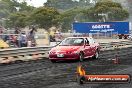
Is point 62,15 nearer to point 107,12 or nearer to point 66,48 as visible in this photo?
point 107,12

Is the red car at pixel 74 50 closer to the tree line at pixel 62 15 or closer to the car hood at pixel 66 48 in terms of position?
the car hood at pixel 66 48

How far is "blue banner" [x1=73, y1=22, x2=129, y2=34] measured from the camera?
4838 centimetres

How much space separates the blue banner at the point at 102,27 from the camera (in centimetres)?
4838

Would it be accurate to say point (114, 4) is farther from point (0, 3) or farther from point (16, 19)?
point (0, 3)

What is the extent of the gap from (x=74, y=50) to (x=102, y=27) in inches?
1119

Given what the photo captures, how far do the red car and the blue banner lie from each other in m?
25.8

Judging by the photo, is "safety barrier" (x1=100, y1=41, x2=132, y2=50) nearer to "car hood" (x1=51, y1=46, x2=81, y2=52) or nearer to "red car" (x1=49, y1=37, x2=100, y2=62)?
"red car" (x1=49, y1=37, x2=100, y2=62)

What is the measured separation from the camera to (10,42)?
25609 mm

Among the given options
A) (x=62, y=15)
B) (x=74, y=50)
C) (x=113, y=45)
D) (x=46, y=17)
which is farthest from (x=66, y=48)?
(x=62, y=15)

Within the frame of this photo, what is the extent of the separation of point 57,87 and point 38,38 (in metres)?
18.9

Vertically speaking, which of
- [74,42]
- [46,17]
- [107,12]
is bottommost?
[74,42]

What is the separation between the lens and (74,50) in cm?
2053

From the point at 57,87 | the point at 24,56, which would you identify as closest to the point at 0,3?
the point at 24,56

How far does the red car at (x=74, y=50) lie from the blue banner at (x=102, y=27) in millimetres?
25764
